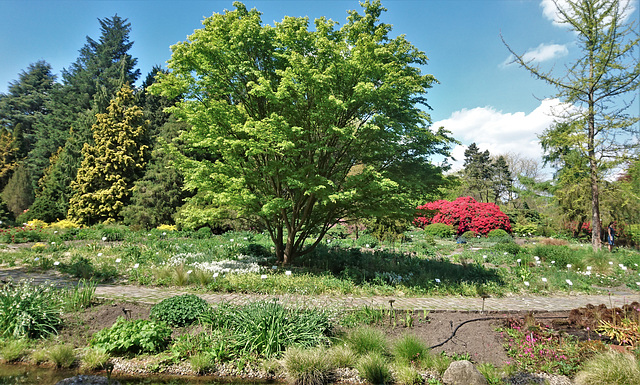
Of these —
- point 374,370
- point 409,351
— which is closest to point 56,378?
point 374,370

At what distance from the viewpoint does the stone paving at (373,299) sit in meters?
5.93

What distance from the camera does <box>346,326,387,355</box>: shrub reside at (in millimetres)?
4293

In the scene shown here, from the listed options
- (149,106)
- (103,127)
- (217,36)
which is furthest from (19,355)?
(149,106)

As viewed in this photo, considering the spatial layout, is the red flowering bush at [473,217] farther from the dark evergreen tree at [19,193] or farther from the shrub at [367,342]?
the dark evergreen tree at [19,193]

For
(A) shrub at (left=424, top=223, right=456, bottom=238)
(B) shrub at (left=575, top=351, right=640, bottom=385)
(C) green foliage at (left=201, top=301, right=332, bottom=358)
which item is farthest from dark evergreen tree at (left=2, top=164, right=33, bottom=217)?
(B) shrub at (left=575, top=351, right=640, bottom=385)

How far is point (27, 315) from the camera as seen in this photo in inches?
177

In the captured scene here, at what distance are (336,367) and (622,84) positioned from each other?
664 inches

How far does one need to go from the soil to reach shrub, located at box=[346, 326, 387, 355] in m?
0.54

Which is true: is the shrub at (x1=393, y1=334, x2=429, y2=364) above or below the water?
above

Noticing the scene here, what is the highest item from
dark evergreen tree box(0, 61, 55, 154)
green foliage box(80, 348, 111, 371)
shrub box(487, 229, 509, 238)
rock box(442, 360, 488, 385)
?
dark evergreen tree box(0, 61, 55, 154)

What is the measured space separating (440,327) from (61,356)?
5105 mm

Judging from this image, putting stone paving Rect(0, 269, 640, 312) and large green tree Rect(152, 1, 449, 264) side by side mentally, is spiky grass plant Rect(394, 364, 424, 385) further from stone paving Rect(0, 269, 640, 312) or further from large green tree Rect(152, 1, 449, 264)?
large green tree Rect(152, 1, 449, 264)

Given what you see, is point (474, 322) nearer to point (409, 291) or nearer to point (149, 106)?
point (409, 291)

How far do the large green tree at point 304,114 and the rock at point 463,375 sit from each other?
3623 millimetres
